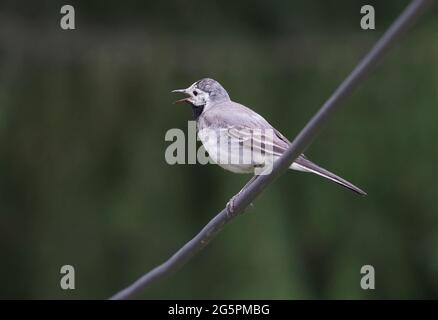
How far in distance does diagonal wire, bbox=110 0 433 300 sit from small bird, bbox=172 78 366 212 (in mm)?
932

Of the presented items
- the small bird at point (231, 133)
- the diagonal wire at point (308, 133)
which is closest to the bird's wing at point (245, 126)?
the small bird at point (231, 133)

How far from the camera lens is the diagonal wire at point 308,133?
6.94ft

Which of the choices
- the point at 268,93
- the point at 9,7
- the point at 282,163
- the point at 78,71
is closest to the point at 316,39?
the point at 268,93

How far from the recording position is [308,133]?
8.30 feet

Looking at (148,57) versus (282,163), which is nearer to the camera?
(282,163)

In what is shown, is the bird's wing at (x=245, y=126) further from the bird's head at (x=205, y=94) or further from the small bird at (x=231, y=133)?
the bird's head at (x=205, y=94)

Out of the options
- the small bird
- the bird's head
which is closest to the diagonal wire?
the small bird

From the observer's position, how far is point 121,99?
639 centimetres

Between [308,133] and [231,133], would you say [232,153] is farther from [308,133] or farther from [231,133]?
[308,133]

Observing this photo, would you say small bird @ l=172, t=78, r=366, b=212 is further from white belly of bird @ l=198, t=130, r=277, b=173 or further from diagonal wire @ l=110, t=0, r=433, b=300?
diagonal wire @ l=110, t=0, r=433, b=300

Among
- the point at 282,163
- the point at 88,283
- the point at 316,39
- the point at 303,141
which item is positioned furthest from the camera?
the point at 316,39

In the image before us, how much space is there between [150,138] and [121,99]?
0.40 metres

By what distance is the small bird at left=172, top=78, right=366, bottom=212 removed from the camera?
13.6 feet

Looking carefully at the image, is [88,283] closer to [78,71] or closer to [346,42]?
[78,71]
